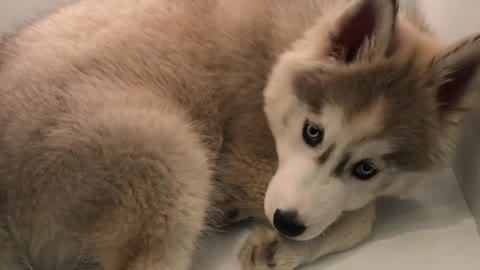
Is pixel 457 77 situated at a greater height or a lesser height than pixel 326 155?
greater

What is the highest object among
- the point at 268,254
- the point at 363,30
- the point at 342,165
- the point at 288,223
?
the point at 363,30

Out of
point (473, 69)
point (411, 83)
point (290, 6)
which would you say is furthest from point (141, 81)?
point (473, 69)

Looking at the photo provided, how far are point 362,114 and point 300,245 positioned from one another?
412mm

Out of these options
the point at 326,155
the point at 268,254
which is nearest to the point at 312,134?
the point at 326,155

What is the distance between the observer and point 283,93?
2148 millimetres

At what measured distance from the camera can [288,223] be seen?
199 centimetres

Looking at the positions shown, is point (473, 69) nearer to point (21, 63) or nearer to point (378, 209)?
point (378, 209)

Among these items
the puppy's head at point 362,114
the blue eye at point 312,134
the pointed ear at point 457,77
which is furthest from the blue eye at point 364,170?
the pointed ear at point 457,77

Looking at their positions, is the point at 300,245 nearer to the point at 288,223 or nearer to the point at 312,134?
the point at 288,223

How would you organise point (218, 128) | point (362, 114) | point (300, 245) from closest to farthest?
point (362, 114)
point (300, 245)
point (218, 128)

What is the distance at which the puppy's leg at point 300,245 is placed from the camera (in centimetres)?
216

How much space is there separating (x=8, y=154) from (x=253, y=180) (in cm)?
67

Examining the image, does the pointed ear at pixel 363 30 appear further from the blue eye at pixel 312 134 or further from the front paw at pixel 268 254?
the front paw at pixel 268 254

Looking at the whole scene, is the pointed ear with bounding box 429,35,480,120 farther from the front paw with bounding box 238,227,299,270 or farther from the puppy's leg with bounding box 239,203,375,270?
the front paw with bounding box 238,227,299,270
